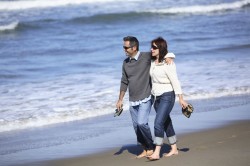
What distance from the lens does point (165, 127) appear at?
25.5 feet

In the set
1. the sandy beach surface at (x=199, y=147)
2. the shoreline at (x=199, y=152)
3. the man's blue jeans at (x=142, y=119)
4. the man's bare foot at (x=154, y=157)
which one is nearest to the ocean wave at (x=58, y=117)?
the sandy beach surface at (x=199, y=147)

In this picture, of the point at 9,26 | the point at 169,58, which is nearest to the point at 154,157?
the point at 169,58

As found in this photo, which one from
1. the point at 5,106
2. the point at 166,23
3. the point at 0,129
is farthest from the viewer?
the point at 166,23

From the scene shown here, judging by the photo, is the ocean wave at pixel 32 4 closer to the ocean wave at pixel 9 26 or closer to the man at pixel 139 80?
the ocean wave at pixel 9 26

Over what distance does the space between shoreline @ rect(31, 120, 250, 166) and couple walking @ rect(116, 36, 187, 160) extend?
37 centimetres

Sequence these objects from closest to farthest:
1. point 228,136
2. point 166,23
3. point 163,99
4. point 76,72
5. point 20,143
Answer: point 163,99
point 228,136
point 20,143
point 76,72
point 166,23

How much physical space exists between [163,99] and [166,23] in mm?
22122

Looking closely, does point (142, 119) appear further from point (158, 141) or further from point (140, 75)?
point (140, 75)

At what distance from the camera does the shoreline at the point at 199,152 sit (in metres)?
7.29

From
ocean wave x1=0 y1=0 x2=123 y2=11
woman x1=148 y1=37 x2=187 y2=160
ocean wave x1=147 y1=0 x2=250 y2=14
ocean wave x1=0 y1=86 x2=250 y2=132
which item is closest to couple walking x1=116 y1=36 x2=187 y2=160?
woman x1=148 y1=37 x2=187 y2=160

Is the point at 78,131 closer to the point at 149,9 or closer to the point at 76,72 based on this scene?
the point at 76,72

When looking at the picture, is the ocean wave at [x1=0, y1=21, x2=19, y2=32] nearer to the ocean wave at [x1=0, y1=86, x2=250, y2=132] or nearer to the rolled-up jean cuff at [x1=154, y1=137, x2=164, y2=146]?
the ocean wave at [x1=0, y1=86, x2=250, y2=132]

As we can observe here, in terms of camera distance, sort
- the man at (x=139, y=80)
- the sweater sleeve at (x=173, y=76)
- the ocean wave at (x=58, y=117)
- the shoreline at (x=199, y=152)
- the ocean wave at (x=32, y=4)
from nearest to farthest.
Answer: the shoreline at (x=199, y=152) → the sweater sleeve at (x=173, y=76) → the man at (x=139, y=80) → the ocean wave at (x=58, y=117) → the ocean wave at (x=32, y=4)

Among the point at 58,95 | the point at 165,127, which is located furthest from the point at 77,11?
the point at 165,127
